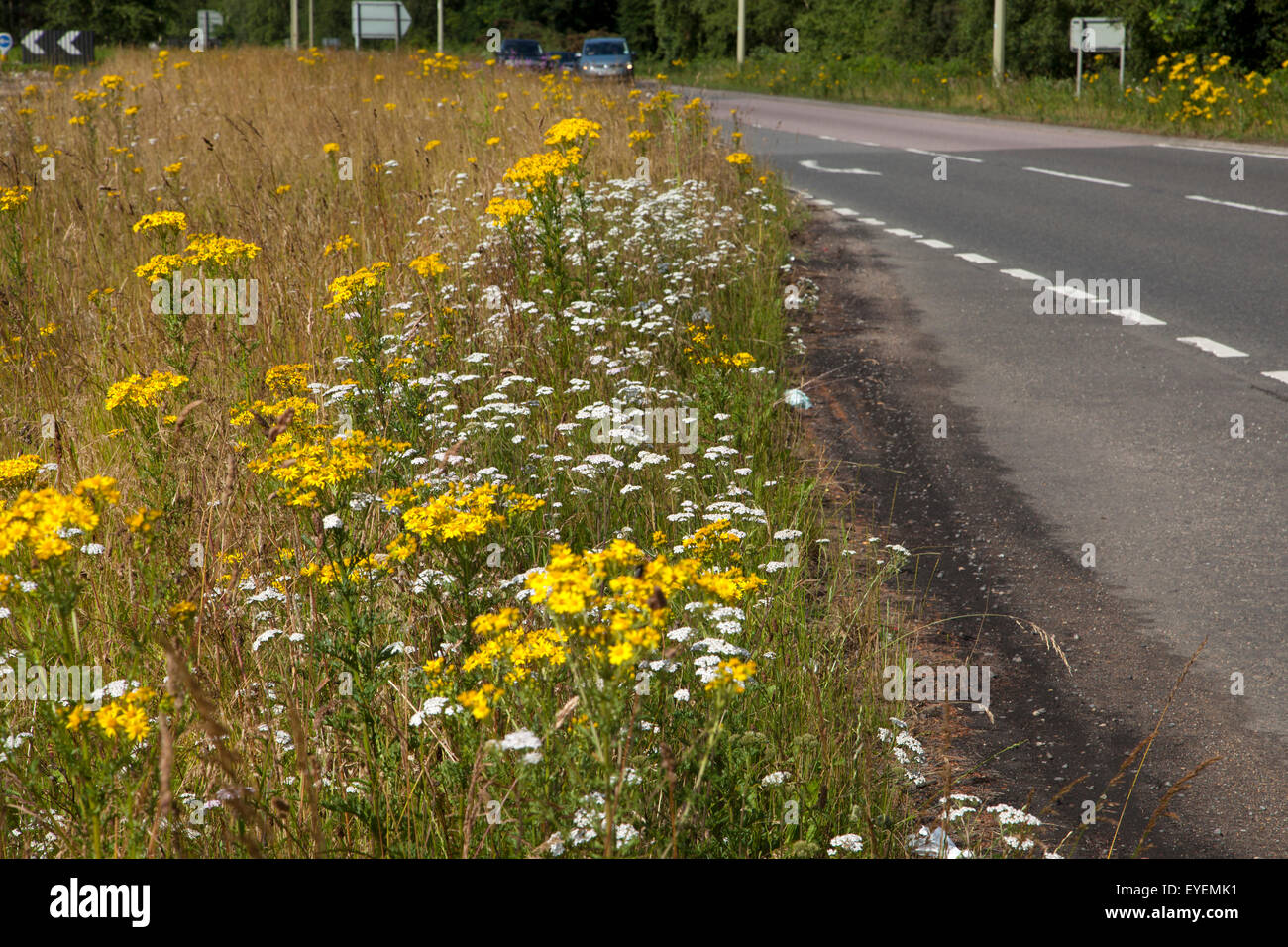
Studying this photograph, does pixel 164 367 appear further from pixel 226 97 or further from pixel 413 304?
pixel 226 97

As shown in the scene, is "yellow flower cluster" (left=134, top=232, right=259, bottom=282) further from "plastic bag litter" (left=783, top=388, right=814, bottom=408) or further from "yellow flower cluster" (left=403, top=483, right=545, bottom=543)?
"plastic bag litter" (left=783, top=388, right=814, bottom=408)

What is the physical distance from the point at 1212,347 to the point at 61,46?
15.4m

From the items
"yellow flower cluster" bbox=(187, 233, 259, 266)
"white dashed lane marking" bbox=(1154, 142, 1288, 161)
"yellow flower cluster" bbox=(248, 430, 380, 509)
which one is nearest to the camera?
"yellow flower cluster" bbox=(248, 430, 380, 509)

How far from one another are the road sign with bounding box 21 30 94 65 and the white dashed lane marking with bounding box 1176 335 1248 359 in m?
14.8

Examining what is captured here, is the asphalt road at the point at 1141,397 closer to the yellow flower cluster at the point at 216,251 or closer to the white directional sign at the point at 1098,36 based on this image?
the yellow flower cluster at the point at 216,251

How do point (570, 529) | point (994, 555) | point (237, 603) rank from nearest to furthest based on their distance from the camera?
point (237, 603) < point (570, 529) < point (994, 555)

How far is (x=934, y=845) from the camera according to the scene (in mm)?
2842

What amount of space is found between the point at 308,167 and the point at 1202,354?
7.09 metres

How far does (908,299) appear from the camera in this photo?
9.31m

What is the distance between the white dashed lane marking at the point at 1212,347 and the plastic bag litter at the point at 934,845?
17.6 feet

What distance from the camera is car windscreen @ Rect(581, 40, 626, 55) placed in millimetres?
35562

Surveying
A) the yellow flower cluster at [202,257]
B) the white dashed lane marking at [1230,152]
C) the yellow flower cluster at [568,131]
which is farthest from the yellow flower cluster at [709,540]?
the white dashed lane marking at [1230,152]

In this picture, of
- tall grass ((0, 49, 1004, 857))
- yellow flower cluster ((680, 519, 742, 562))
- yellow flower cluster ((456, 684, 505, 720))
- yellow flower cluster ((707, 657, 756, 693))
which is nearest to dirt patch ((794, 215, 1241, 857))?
tall grass ((0, 49, 1004, 857))
